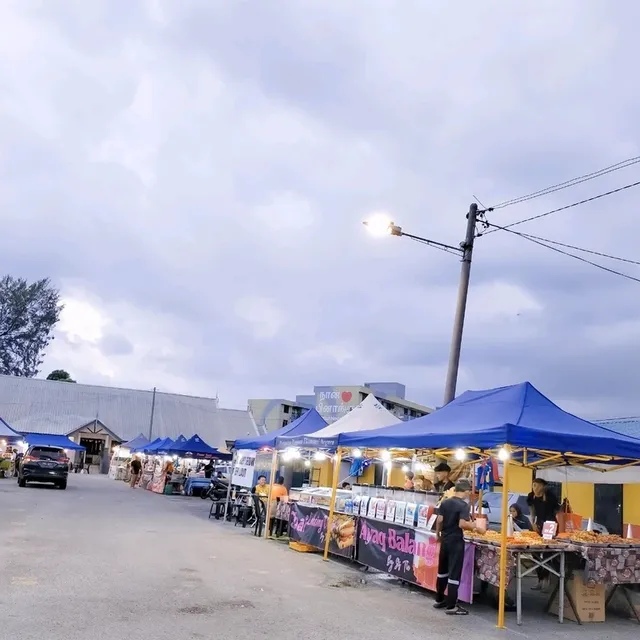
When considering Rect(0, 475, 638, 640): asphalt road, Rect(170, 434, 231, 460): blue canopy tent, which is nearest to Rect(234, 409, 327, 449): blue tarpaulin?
Rect(0, 475, 638, 640): asphalt road

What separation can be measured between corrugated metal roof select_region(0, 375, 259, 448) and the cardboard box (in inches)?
1984

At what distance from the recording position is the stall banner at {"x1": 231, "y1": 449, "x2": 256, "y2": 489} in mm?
23250

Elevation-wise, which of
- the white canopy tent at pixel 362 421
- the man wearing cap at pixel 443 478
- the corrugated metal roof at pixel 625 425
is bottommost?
the man wearing cap at pixel 443 478

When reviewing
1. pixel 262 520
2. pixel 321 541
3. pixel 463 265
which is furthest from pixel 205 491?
pixel 463 265

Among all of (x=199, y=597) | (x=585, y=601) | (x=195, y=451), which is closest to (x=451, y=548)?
(x=585, y=601)

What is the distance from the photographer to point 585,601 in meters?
8.75

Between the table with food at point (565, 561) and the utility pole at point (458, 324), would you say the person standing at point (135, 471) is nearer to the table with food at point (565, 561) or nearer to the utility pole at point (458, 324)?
the utility pole at point (458, 324)

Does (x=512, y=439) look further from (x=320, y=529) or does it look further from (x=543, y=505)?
(x=320, y=529)

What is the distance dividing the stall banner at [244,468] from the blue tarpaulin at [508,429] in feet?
40.8

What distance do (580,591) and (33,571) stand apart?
7.47 m

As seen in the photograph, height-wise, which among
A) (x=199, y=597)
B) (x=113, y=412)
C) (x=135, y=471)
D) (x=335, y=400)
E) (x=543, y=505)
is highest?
(x=335, y=400)

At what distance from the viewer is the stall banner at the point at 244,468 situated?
2325 cm

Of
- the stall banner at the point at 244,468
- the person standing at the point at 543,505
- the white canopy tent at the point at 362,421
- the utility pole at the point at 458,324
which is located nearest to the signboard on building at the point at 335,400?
the stall banner at the point at 244,468

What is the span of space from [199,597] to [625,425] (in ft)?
48.3
